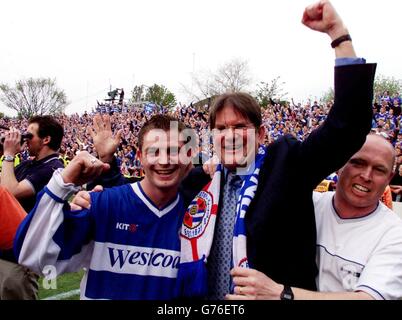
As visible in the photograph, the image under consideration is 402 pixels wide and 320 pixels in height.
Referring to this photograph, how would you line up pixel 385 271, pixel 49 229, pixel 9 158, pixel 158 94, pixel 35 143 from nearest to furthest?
pixel 385 271, pixel 49 229, pixel 9 158, pixel 35 143, pixel 158 94

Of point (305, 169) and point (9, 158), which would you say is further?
point (9, 158)

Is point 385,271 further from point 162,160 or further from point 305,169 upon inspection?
point 162,160

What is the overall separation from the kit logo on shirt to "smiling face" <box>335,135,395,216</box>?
2.99ft

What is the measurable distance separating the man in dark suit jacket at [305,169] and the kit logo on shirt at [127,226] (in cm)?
44

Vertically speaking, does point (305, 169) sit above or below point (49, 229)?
above

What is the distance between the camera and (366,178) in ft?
5.46

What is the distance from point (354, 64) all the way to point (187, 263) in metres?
1.04

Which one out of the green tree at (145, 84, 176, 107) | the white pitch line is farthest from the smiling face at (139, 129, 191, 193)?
the green tree at (145, 84, 176, 107)

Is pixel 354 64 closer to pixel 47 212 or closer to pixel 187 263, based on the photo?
pixel 187 263

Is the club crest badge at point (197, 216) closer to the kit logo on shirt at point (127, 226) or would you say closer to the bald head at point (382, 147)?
the kit logo on shirt at point (127, 226)

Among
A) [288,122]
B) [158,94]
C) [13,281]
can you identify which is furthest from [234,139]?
[158,94]

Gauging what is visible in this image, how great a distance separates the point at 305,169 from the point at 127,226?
2.74 feet

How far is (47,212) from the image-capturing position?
1.54 meters
